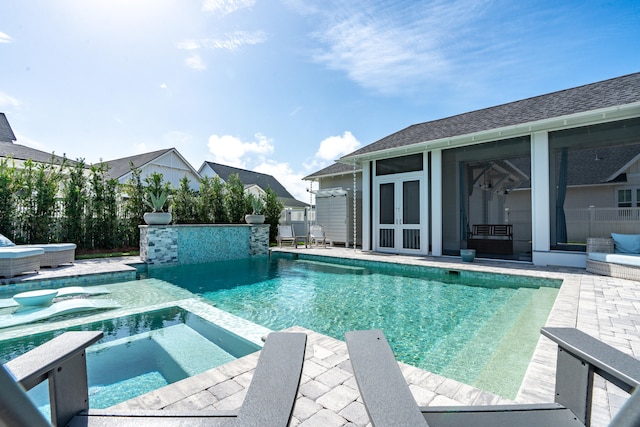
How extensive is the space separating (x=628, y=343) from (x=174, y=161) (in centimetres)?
2364

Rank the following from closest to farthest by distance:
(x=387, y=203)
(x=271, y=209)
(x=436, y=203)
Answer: (x=436, y=203) < (x=387, y=203) < (x=271, y=209)

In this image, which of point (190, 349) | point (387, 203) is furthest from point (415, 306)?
point (387, 203)

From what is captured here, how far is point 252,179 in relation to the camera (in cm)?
2853

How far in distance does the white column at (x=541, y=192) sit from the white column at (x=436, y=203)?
251cm

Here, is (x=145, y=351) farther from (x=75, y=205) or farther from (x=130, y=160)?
(x=130, y=160)

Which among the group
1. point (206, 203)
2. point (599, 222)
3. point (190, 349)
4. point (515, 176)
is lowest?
point (190, 349)

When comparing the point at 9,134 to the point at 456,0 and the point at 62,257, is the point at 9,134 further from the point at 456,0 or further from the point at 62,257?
the point at 456,0

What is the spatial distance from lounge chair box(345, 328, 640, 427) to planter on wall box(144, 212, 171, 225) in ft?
30.2

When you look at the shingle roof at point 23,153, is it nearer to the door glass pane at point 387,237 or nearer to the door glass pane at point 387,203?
the door glass pane at point 387,203

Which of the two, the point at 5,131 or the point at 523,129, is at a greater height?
the point at 5,131

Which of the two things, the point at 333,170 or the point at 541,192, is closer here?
the point at 541,192

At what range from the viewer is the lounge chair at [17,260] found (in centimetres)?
625

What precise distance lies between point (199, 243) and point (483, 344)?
30.2ft

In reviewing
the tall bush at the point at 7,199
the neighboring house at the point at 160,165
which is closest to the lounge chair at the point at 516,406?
the tall bush at the point at 7,199
